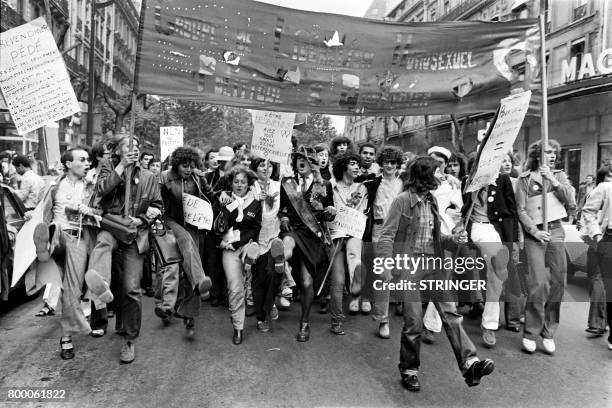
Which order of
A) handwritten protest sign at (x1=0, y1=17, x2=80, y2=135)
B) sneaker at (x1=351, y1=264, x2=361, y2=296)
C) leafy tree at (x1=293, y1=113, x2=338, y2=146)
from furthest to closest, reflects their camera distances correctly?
leafy tree at (x1=293, y1=113, x2=338, y2=146) → handwritten protest sign at (x1=0, y1=17, x2=80, y2=135) → sneaker at (x1=351, y1=264, x2=361, y2=296)

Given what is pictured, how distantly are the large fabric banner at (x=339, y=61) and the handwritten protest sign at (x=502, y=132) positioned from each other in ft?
1.88

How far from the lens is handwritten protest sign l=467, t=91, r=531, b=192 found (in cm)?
453

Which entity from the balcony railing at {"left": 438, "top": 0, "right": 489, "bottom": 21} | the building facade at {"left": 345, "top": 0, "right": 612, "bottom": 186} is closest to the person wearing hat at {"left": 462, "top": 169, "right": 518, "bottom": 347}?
the building facade at {"left": 345, "top": 0, "right": 612, "bottom": 186}

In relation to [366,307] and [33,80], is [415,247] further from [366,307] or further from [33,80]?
[33,80]

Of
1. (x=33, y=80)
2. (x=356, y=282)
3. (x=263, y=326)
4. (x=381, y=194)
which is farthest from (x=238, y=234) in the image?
(x=33, y=80)

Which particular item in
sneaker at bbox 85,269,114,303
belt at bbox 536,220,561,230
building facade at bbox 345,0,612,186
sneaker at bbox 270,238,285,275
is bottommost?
sneaker at bbox 85,269,114,303

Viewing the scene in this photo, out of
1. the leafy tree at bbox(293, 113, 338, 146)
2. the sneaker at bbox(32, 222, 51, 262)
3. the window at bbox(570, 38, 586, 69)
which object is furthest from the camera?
the leafy tree at bbox(293, 113, 338, 146)

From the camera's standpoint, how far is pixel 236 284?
5.42 meters

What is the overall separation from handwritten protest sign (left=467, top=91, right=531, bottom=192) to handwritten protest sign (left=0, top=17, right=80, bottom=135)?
436cm

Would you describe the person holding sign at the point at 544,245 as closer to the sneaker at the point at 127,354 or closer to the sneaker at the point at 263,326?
the sneaker at the point at 263,326

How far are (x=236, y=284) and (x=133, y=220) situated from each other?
1.23 meters

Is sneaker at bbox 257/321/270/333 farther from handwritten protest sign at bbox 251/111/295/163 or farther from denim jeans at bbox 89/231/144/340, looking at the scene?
handwritten protest sign at bbox 251/111/295/163

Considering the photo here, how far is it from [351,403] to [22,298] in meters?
4.83

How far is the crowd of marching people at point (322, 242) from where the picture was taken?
450 cm
